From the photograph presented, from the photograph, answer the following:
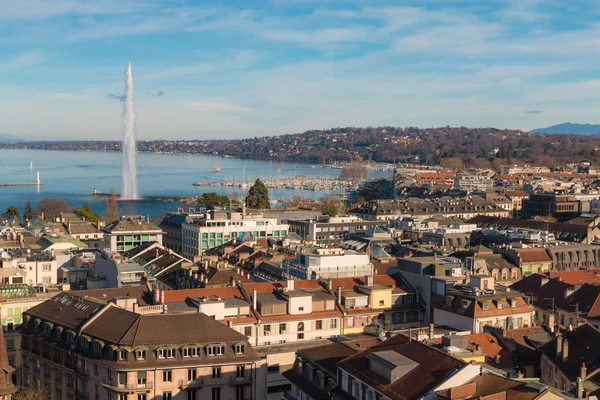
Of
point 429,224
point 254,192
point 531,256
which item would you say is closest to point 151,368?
point 531,256

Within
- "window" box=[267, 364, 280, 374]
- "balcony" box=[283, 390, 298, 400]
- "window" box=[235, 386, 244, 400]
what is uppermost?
"window" box=[267, 364, 280, 374]

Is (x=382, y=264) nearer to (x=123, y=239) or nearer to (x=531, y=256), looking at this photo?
(x=531, y=256)

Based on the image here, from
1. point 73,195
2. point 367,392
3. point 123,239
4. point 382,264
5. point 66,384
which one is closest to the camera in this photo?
point 367,392

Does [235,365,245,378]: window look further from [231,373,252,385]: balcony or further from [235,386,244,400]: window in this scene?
[235,386,244,400]: window

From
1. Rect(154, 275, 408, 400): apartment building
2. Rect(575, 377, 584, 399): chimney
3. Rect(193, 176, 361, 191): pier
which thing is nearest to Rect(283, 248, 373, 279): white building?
Rect(154, 275, 408, 400): apartment building

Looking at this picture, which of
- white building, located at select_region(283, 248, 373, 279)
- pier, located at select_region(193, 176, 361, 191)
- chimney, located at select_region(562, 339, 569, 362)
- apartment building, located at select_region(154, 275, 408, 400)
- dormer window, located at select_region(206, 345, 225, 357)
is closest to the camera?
chimney, located at select_region(562, 339, 569, 362)

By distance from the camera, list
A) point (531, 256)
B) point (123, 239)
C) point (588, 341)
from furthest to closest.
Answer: point (123, 239) < point (531, 256) < point (588, 341)
